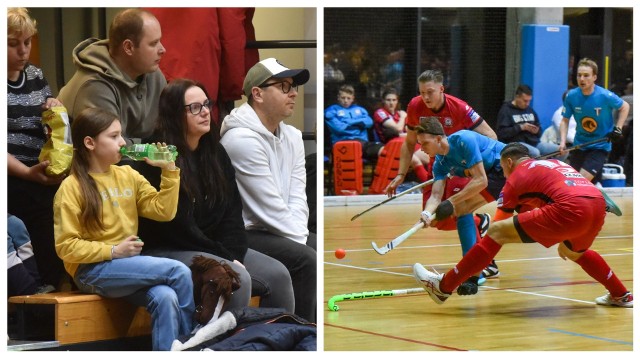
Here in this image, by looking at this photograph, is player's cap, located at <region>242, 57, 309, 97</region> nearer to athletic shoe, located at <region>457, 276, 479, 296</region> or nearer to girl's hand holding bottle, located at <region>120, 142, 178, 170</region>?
girl's hand holding bottle, located at <region>120, 142, 178, 170</region>

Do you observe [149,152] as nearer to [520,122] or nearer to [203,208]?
[203,208]

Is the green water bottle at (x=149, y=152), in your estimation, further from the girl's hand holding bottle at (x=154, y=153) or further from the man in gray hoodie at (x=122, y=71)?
the man in gray hoodie at (x=122, y=71)

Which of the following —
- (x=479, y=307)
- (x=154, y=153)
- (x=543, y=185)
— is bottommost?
(x=479, y=307)

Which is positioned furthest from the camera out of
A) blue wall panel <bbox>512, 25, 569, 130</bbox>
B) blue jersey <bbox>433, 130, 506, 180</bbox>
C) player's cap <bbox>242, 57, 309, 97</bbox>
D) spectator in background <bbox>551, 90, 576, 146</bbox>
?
blue wall panel <bbox>512, 25, 569, 130</bbox>

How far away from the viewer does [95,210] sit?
3.68m

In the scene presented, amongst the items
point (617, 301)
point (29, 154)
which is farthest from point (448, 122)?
point (29, 154)

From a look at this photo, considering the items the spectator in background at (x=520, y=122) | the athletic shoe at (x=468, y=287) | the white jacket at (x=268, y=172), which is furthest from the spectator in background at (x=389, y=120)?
the white jacket at (x=268, y=172)

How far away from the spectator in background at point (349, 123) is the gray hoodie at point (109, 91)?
8276mm

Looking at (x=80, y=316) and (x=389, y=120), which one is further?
(x=389, y=120)

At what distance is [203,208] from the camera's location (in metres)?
3.99

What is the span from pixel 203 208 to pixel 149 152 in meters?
0.37

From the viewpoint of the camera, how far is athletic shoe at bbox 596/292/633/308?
5680mm

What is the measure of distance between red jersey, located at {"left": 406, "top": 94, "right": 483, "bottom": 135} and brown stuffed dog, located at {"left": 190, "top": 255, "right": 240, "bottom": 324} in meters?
3.64

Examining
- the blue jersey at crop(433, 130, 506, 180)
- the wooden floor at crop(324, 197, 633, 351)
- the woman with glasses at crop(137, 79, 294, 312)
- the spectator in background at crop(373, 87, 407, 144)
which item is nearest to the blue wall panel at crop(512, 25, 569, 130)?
the spectator in background at crop(373, 87, 407, 144)
